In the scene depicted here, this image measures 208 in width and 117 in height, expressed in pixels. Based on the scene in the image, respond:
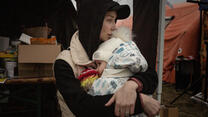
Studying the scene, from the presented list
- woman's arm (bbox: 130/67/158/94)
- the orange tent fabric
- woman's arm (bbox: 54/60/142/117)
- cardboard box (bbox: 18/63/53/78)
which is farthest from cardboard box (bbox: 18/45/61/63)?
the orange tent fabric

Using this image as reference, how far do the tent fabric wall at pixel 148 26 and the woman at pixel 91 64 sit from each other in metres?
1.13

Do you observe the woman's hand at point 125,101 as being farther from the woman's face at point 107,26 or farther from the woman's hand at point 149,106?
the woman's face at point 107,26

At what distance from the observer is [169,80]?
6.04 m

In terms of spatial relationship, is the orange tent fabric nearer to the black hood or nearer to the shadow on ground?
the shadow on ground

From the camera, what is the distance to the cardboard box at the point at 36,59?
217 centimetres

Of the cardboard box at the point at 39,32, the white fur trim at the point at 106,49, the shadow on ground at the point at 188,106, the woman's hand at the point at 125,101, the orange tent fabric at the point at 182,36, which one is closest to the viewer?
the woman's hand at the point at 125,101

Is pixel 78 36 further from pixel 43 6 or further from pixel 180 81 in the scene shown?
pixel 180 81

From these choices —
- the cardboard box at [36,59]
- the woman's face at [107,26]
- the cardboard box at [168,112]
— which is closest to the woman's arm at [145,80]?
the woman's face at [107,26]

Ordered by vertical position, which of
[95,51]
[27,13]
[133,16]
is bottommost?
[95,51]

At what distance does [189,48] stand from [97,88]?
5074mm

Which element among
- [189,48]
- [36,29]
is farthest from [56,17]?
[189,48]

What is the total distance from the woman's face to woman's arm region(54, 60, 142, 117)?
0.32 meters

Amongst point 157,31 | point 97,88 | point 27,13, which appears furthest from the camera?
point 27,13

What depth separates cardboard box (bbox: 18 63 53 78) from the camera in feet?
7.37
